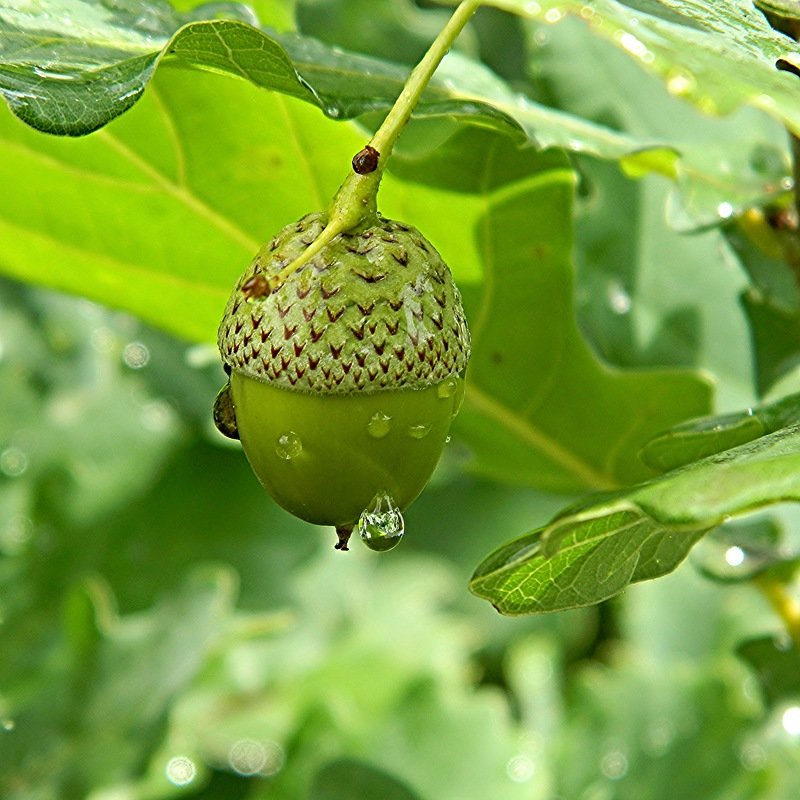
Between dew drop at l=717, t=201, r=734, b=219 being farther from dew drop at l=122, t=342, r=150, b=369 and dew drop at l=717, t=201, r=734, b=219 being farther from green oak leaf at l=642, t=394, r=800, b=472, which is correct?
dew drop at l=122, t=342, r=150, b=369

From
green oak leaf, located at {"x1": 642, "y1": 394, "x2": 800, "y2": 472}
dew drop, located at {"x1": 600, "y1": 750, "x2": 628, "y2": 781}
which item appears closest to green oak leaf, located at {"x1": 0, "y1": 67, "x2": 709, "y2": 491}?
green oak leaf, located at {"x1": 642, "y1": 394, "x2": 800, "y2": 472}

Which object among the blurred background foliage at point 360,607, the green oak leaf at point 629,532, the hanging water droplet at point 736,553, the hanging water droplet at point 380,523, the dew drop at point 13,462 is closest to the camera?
the green oak leaf at point 629,532

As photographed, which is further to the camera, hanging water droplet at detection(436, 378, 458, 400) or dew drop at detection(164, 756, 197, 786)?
dew drop at detection(164, 756, 197, 786)

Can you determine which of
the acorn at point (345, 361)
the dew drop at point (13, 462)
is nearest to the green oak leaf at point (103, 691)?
the dew drop at point (13, 462)

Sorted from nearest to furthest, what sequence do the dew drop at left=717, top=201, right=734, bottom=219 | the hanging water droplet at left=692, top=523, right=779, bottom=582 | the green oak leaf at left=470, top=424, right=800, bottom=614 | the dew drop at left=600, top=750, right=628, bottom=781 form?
the green oak leaf at left=470, top=424, right=800, bottom=614 → the dew drop at left=717, top=201, right=734, bottom=219 → the hanging water droplet at left=692, top=523, right=779, bottom=582 → the dew drop at left=600, top=750, right=628, bottom=781

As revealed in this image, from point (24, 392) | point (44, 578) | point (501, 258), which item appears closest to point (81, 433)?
point (24, 392)

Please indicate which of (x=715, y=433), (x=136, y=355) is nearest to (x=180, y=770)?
(x=136, y=355)

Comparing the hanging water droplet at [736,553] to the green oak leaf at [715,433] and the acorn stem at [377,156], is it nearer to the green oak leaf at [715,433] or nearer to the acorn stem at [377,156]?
the green oak leaf at [715,433]
